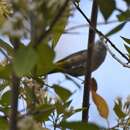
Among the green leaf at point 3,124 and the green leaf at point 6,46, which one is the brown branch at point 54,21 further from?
the green leaf at point 6,46

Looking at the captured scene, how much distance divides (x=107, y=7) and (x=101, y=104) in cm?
38

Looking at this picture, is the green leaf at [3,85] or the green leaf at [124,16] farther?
the green leaf at [3,85]

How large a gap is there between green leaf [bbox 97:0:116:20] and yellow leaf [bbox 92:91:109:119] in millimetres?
313

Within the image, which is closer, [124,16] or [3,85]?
[124,16]

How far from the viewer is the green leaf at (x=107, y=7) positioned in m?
0.75

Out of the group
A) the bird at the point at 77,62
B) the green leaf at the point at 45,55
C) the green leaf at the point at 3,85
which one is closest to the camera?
the green leaf at the point at 45,55

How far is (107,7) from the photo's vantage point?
30.7 inches

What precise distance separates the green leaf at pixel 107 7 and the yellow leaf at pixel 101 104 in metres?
0.31

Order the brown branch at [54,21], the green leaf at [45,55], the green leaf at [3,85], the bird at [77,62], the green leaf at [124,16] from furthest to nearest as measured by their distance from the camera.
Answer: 1. the green leaf at [3,85]
2. the bird at [77,62]
3. the green leaf at [124,16]
4. the green leaf at [45,55]
5. the brown branch at [54,21]

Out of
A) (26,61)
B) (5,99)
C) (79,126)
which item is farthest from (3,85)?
(26,61)

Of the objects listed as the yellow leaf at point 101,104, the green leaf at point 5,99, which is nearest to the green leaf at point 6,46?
the green leaf at point 5,99

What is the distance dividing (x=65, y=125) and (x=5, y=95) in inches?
18.5

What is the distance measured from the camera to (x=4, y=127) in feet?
3.65

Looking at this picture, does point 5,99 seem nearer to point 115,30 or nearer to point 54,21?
point 115,30
